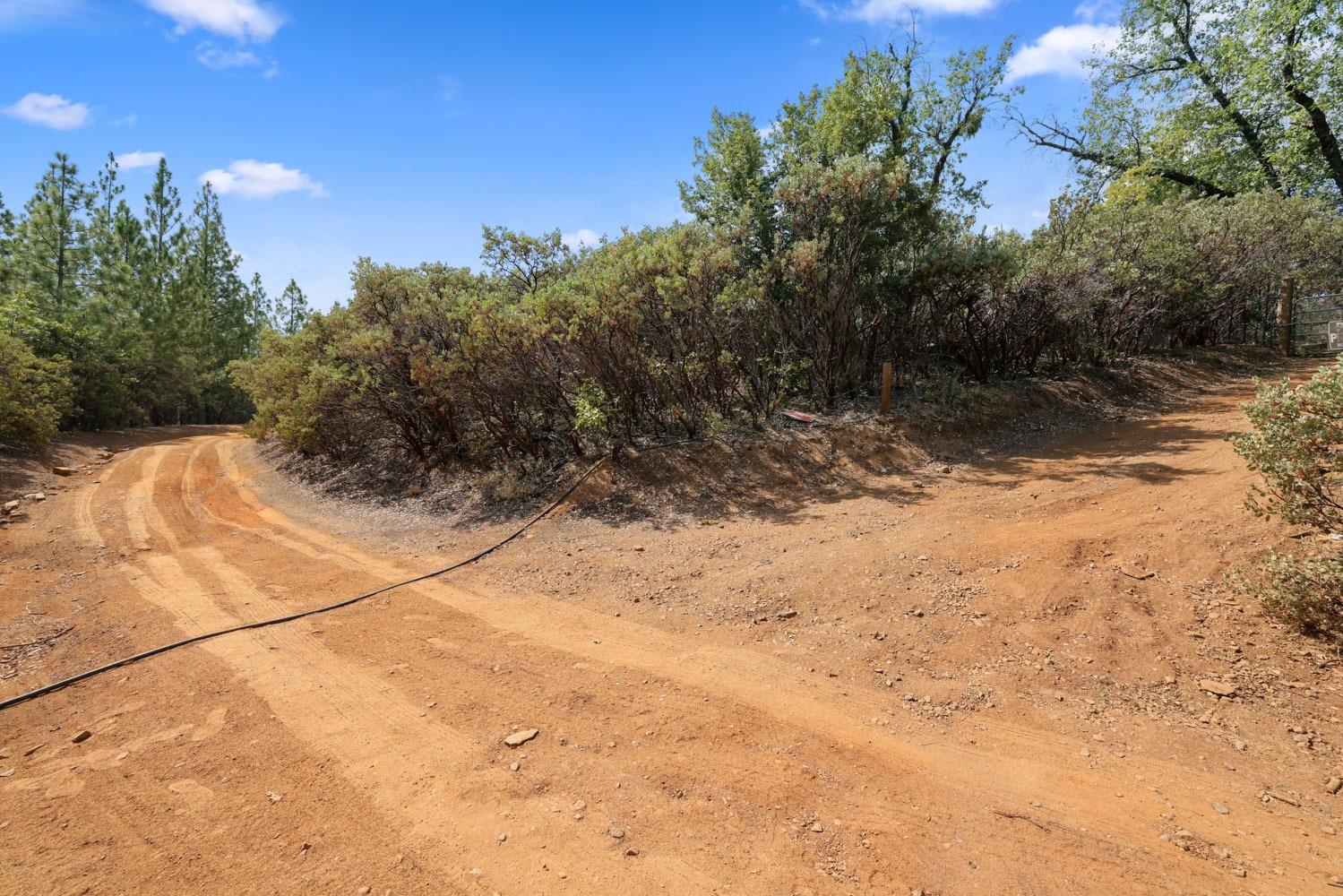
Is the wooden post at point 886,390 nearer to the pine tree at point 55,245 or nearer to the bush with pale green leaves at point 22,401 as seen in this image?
the bush with pale green leaves at point 22,401

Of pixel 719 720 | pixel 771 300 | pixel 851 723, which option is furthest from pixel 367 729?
pixel 771 300

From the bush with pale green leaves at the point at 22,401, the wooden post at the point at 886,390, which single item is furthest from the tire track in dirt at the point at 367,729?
the bush with pale green leaves at the point at 22,401

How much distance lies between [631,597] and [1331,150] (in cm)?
1974

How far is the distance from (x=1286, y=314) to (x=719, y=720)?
20.3 metres

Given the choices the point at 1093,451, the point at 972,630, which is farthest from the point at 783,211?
the point at 972,630

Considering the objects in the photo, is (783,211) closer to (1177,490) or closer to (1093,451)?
(1093,451)

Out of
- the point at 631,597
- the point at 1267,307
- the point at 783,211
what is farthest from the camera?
the point at 1267,307

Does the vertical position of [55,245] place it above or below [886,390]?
above

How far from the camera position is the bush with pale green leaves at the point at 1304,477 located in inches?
141

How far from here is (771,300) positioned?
10.4 m

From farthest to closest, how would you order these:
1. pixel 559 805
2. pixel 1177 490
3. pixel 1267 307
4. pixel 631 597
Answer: pixel 1267 307
pixel 1177 490
pixel 631 597
pixel 559 805

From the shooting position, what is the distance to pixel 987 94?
13.8 m

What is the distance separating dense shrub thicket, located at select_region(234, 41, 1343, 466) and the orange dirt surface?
3.63 metres

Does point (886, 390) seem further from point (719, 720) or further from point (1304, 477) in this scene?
point (719, 720)
